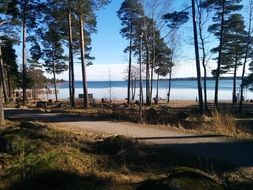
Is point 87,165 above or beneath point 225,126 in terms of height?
beneath

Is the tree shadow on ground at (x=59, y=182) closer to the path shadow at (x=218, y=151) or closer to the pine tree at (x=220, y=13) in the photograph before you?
the path shadow at (x=218, y=151)

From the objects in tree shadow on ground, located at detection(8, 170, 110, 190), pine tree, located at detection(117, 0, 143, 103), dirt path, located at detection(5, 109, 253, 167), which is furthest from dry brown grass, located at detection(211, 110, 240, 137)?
pine tree, located at detection(117, 0, 143, 103)

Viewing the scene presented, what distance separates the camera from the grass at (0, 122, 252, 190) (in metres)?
7.61

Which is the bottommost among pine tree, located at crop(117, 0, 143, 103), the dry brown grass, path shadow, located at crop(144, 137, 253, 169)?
path shadow, located at crop(144, 137, 253, 169)

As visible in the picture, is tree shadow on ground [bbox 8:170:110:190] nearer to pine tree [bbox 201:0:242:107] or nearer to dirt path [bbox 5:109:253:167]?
dirt path [bbox 5:109:253:167]

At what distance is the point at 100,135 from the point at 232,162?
5.41 m

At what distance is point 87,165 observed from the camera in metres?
8.96

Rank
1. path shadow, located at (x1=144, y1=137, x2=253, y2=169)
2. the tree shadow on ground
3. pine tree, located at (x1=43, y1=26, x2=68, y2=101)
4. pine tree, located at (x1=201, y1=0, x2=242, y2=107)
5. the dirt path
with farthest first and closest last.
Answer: pine tree, located at (x1=43, y1=26, x2=68, y2=101)
pine tree, located at (x1=201, y1=0, x2=242, y2=107)
the dirt path
path shadow, located at (x1=144, y1=137, x2=253, y2=169)
the tree shadow on ground

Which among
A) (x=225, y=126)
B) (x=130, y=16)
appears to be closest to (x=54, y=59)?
(x=130, y=16)

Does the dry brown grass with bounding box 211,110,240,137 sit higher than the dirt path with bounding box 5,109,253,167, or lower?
higher

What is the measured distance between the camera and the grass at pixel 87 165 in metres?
7.61

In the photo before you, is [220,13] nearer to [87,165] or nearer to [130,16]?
[130,16]

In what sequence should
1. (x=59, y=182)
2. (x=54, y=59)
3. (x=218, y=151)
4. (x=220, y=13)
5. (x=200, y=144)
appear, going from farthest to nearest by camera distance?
(x=54, y=59)
(x=220, y=13)
(x=200, y=144)
(x=218, y=151)
(x=59, y=182)

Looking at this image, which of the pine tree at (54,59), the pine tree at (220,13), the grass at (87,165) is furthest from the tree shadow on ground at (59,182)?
the pine tree at (54,59)
